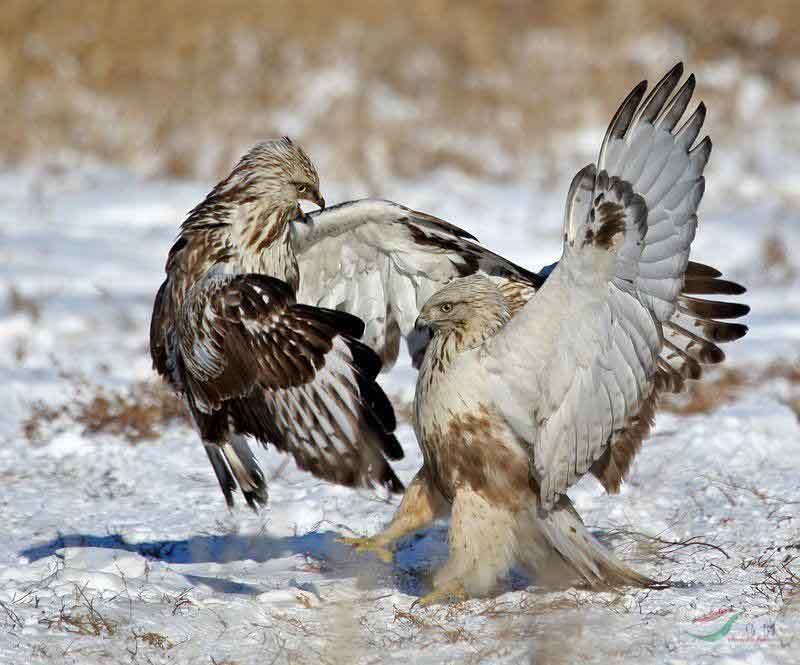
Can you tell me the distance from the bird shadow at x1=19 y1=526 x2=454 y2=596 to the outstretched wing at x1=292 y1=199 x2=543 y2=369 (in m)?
0.71

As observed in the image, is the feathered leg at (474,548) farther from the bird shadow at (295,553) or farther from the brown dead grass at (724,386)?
the brown dead grass at (724,386)

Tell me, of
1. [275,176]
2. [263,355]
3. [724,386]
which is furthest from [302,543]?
[724,386]

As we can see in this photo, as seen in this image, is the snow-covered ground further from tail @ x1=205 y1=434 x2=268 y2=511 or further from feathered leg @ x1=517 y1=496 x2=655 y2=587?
tail @ x1=205 y1=434 x2=268 y2=511

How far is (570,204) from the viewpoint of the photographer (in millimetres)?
3867

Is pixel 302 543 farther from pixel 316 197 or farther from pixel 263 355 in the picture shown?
pixel 316 197

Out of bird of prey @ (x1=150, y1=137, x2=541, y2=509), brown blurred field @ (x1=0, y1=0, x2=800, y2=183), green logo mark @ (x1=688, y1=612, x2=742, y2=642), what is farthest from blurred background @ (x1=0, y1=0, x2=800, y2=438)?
green logo mark @ (x1=688, y1=612, x2=742, y2=642)

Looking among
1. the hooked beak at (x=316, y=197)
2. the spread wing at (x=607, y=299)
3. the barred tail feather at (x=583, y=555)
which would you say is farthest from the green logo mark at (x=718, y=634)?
the hooked beak at (x=316, y=197)

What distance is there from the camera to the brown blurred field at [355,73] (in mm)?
12898

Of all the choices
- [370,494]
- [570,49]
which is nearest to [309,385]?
[370,494]

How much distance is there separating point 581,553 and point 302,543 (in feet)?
4.10

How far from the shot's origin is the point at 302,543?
199 inches

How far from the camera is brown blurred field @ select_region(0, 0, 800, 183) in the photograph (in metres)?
12.9

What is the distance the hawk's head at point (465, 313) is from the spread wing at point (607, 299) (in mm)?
128

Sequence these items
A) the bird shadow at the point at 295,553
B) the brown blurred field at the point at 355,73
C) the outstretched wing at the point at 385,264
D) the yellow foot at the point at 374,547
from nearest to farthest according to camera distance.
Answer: the yellow foot at the point at 374,547 → the bird shadow at the point at 295,553 → the outstretched wing at the point at 385,264 → the brown blurred field at the point at 355,73
